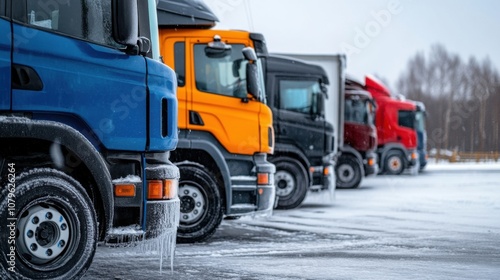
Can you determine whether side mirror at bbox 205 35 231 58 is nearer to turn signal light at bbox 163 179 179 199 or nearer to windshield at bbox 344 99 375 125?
turn signal light at bbox 163 179 179 199

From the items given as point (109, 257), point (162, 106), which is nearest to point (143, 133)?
point (162, 106)

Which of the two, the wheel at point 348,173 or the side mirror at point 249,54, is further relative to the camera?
the wheel at point 348,173

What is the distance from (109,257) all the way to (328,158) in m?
8.31

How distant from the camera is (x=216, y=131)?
939 centimetres

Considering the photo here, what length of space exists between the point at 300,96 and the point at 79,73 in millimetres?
9527

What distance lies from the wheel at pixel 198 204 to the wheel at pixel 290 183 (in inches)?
205

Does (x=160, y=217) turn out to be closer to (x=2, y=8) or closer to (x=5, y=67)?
(x=5, y=67)

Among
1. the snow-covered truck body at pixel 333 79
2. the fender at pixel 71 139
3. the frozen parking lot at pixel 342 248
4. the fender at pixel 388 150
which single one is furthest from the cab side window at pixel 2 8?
the fender at pixel 388 150

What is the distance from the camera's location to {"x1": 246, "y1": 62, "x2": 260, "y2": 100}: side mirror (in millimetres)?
9656

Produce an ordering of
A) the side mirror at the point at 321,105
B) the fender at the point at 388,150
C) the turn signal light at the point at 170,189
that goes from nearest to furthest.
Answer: the turn signal light at the point at 170,189 < the side mirror at the point at 321,105 < the fender at the point at 388,150

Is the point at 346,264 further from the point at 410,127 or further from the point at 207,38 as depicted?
the point at 410,127

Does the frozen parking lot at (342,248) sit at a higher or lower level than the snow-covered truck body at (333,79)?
lower

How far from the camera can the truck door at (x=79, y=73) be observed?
536cm

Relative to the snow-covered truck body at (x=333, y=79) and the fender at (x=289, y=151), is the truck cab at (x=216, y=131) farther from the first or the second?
the snow-covered truck body at (x=333, y=79)
